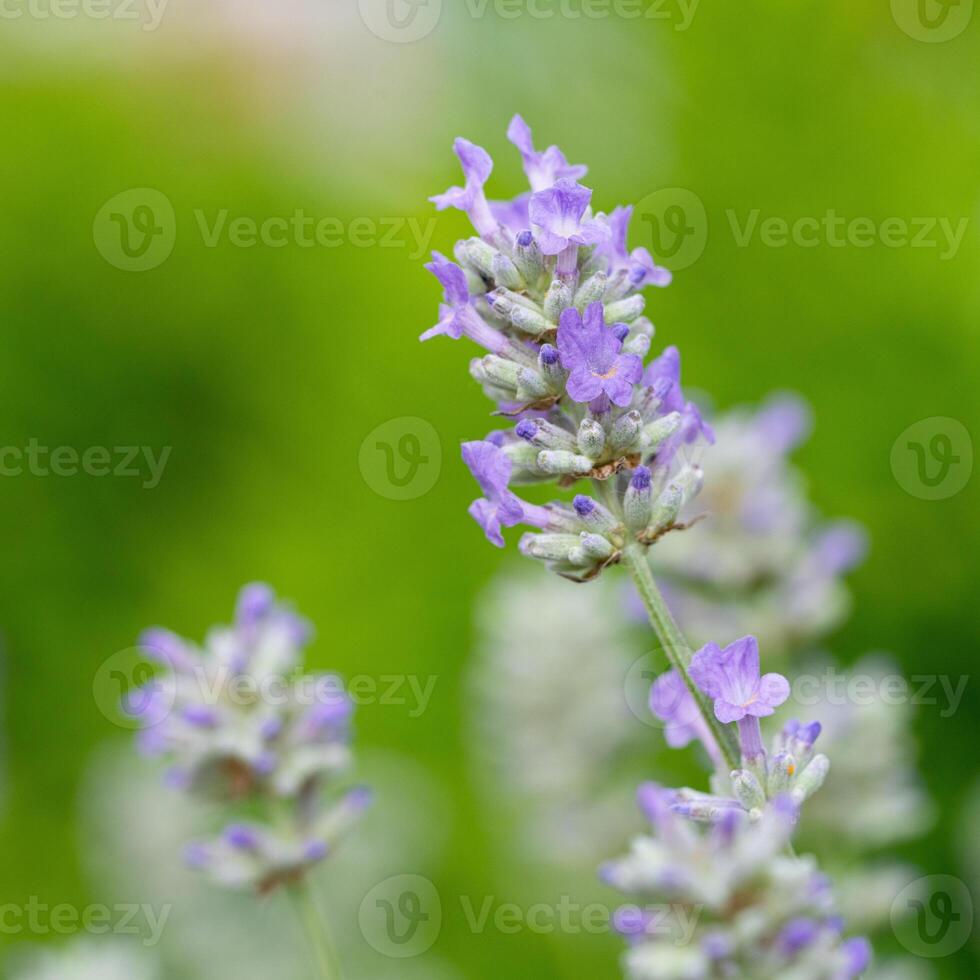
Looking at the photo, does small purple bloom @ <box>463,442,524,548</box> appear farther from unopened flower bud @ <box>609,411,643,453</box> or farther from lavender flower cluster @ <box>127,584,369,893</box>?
lavender flower cluster @ <box>127,584,369,893</box>

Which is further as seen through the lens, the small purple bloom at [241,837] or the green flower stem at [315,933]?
the small purple bloom at [241,837]

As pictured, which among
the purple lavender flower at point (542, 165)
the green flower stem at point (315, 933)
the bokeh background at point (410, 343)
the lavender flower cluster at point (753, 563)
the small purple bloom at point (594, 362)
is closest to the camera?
the small purple bloom at point (594, 362)

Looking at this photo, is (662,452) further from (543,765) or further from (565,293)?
(543,765)

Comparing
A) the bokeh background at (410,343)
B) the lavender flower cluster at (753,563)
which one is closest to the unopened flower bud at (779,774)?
the lavender flower cluster at (753,563)

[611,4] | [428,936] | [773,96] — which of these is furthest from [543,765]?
[611,4]

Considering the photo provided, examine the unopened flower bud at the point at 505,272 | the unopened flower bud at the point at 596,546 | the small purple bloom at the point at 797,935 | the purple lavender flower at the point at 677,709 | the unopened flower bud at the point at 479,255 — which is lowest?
the small purple bloom at the point at 797,935

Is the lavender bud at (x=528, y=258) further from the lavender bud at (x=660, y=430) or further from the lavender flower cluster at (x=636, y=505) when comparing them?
the lavender bud at (x=660, y=430)
